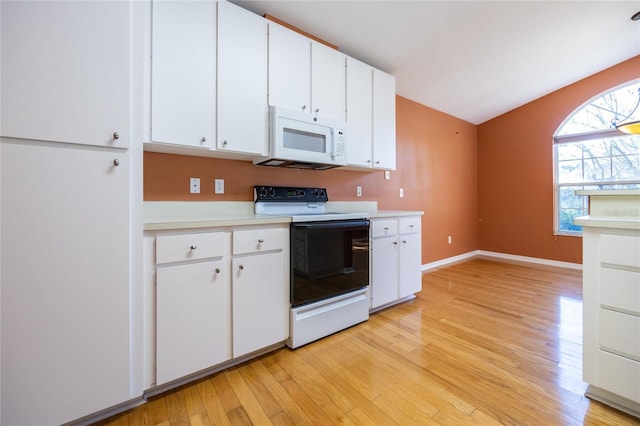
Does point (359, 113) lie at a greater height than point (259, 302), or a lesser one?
greater

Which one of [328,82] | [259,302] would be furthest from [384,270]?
[328,82]

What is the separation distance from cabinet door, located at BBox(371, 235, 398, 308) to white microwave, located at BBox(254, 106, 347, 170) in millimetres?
839

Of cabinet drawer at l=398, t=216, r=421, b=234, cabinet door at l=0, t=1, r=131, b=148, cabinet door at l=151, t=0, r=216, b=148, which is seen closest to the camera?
cabinet door at l=0, t=1, r=131, b=148

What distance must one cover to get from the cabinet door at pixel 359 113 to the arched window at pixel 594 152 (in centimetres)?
325

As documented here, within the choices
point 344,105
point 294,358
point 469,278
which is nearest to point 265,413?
point 294,358

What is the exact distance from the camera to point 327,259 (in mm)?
1987

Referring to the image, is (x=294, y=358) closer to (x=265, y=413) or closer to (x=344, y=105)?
(x=265, y=413)

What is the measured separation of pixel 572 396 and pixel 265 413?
1.57m

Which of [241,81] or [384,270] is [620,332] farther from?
[241,81]

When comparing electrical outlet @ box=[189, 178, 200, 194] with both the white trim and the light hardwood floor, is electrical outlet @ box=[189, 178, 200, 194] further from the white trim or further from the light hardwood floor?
the white trim

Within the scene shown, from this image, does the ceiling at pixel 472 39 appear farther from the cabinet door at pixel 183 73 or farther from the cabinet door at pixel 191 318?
the cabinet door at pixel 191 318

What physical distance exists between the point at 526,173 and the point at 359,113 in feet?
11.5

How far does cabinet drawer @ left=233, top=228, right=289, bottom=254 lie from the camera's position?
1.61m

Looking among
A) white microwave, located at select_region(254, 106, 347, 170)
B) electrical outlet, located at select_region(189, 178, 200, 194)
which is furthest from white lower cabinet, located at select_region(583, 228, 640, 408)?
electrical outlet, located at select_region(189, 178, 200, 194)
